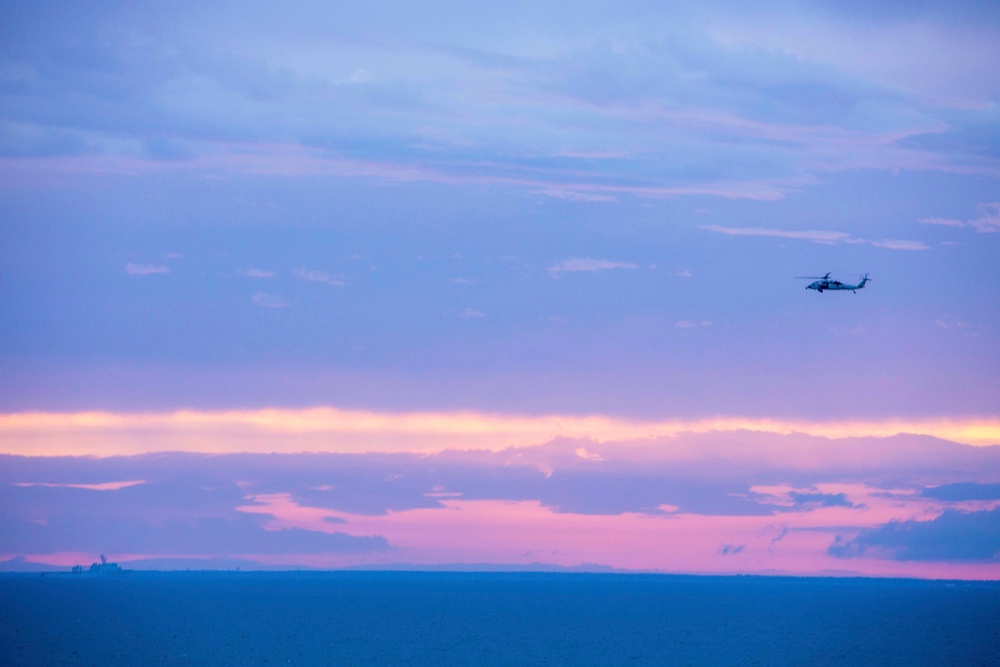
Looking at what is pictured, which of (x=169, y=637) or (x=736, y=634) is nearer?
(x=169, y=637)

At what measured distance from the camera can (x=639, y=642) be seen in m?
128

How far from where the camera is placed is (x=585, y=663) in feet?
343

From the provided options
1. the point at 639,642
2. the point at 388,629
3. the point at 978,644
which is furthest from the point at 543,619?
the point at 978,644

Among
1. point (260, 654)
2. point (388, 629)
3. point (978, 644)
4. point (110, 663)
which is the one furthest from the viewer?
point (388, 629)

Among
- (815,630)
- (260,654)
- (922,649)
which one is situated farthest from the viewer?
(815,630)

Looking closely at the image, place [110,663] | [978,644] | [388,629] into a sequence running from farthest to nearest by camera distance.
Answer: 1. [388,629]
2. [978,644]
3. [110,663]

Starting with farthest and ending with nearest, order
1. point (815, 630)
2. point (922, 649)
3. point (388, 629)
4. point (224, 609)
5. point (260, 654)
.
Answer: point (224, 609)
point (815, 630)
point (388, 629)
point (922, 649)
point (260, 654)

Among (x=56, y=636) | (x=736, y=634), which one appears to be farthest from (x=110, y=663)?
(x=736, y=634)

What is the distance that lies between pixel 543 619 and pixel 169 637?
2442 inches

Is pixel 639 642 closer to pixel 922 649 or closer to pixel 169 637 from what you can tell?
pixel 922 649

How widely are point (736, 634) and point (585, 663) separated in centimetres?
4621

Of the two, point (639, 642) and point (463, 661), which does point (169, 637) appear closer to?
point (463, 661)

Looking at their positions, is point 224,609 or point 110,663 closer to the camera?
point 110,663

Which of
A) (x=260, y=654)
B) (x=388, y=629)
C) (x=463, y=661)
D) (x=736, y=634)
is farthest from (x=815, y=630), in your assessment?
(x=260, y=654)
